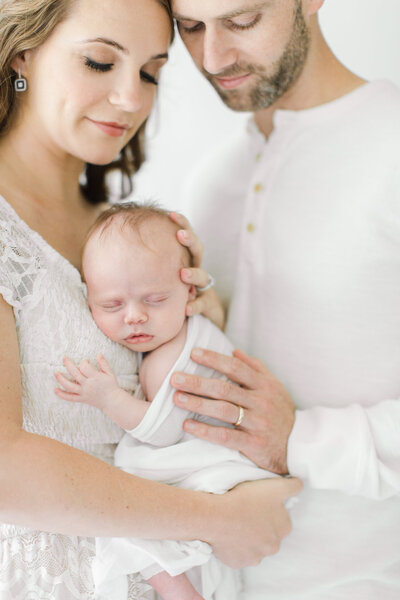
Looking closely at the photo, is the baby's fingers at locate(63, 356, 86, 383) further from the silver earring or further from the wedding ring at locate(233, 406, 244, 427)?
the silver earring

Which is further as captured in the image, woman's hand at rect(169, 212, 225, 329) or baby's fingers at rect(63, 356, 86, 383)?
woman's hand at rect(169, 212, 225, 329)

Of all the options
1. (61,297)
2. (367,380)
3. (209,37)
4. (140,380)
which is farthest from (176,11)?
(367,380)

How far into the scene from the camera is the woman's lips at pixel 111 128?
1537 millimetres

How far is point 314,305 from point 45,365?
693 mm

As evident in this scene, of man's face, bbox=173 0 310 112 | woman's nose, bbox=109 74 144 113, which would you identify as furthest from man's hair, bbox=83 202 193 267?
man's face, bbox=173 0 310 112

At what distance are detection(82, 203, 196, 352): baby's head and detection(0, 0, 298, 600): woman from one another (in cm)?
5

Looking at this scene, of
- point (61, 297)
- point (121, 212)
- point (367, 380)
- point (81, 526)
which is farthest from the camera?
point (367, 380)

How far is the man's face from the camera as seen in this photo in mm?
1554

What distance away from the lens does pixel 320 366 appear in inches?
63.6

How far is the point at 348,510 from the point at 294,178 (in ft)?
2.83

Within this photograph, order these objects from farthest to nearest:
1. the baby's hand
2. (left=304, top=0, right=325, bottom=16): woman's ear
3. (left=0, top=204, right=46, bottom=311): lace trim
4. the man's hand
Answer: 1. (left=304, top=0, right=325, bottom=16): woman's ear
2. the man's hand
3. the baby's hand
4. (left=0, top=204, right=46, bottom=311): lace trim

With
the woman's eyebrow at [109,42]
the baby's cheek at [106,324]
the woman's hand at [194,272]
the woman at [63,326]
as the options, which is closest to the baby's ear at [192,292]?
the woman's hand at [194,272]

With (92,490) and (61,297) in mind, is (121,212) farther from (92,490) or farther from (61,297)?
(92,490)

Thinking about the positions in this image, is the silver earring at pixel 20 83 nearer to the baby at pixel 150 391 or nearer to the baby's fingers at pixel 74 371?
the baby at pixel 150 391
